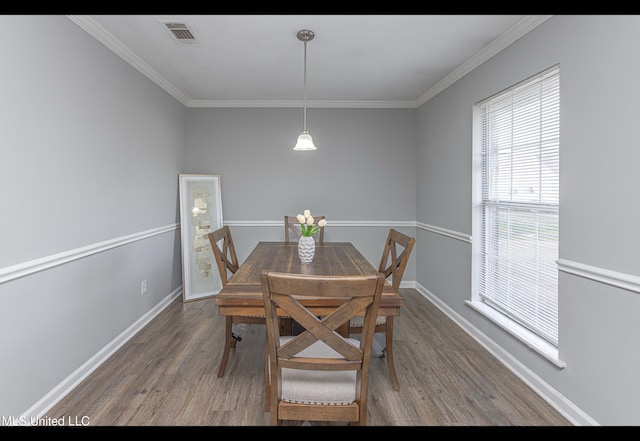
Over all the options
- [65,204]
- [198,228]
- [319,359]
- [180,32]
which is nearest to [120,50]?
[180,32]

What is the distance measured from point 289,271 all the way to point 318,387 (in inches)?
34.8

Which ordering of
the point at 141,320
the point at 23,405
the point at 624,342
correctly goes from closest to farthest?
the point at 624,342, the point at 23,405, the point at 141,320

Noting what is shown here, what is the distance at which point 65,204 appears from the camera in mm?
2145

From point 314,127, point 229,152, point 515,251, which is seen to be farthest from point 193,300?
point 515,251

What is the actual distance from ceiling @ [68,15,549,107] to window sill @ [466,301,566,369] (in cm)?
200

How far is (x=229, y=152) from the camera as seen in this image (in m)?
4.44

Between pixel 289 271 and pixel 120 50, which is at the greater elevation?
pixel 120 50

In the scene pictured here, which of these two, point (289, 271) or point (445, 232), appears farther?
point (445, 232)

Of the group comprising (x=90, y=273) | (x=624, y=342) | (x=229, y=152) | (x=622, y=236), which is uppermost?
(x=229, y=152)

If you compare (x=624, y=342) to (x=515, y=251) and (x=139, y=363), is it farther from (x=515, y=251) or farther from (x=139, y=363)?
(x=139, y=363)

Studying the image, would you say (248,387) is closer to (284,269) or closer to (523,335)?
(284,269)

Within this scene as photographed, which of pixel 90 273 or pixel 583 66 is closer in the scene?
pixel 583 66

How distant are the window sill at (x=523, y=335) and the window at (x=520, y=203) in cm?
3
